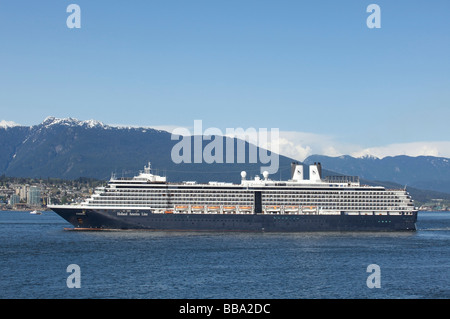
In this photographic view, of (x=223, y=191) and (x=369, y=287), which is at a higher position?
(x=223, y=191)

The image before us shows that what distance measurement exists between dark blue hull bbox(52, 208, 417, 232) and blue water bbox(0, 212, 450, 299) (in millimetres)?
6520

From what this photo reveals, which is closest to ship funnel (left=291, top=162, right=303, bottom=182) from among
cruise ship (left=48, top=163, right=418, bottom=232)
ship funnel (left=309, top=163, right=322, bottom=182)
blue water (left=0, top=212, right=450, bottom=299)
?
cruise ship (left=48, top=163, right=418, bottom=232)

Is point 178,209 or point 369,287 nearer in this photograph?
point 369,287

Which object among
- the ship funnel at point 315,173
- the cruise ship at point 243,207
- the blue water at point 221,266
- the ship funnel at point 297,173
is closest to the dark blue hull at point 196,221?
the cruise ship at point 243,207

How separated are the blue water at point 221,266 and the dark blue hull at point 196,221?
652cm

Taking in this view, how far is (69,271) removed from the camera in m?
50.5

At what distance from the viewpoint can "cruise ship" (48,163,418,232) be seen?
8825 cm

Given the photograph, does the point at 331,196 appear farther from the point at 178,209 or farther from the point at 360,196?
the point at 178,209

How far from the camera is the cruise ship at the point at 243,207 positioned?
88250mm

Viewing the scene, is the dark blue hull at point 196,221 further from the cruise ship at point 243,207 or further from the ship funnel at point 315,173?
the ship funnel at point 315,173
